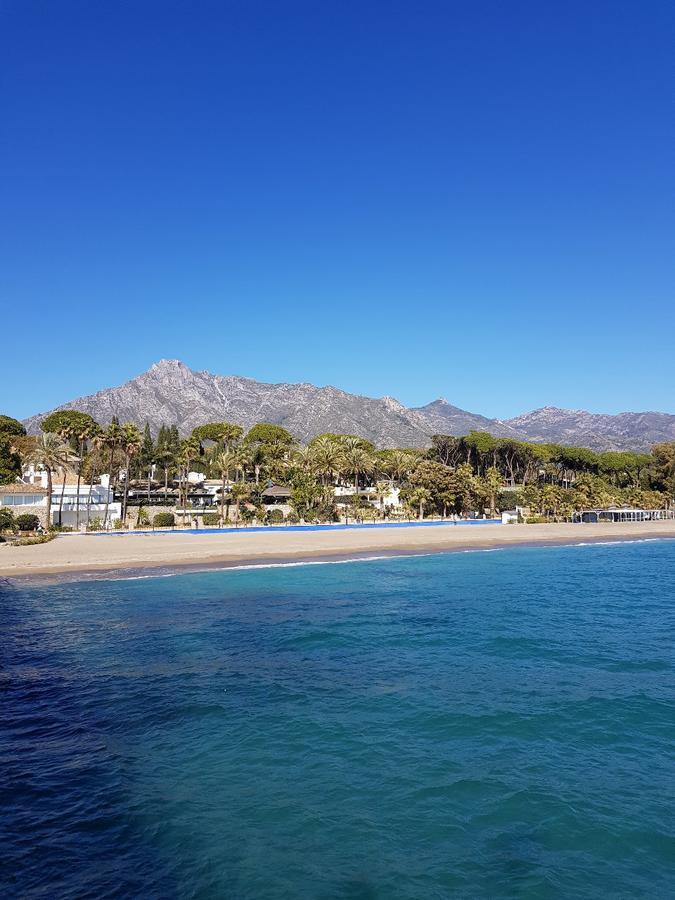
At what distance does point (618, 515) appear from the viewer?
92750 millimetres

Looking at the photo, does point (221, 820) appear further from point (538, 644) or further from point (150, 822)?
point (538, 644)

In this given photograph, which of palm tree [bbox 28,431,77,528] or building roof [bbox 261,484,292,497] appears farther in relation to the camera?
building roof [bbox 261,484,292,497]

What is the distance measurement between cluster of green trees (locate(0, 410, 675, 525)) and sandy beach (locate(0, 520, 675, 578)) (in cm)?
1067

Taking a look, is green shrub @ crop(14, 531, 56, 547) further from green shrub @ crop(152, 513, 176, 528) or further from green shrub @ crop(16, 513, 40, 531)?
green shrub @ crop(152, 513, 176, 528)

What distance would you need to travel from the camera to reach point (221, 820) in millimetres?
10281

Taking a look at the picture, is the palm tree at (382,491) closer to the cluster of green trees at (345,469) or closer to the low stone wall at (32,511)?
the cluster of green trees at (345,469)

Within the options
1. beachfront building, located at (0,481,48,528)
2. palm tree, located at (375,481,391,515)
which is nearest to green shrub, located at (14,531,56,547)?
→ beachfront building, located at (0,481,48,528)

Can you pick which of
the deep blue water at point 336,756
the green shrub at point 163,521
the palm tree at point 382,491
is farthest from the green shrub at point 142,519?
the deep blue water at point 336,756

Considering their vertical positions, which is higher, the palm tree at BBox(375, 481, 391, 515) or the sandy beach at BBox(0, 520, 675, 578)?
the palm tree at BBox(375, 481, 391, 515)

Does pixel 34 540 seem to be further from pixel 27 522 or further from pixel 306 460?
pixel 306 460

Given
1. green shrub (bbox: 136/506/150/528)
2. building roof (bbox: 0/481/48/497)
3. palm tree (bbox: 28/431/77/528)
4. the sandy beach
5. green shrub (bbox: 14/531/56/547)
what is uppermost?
palm tree (bbox: 28/431/77/528)

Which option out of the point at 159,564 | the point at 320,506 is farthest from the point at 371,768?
the point at 320,506

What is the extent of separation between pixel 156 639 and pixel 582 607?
1910 centimetres

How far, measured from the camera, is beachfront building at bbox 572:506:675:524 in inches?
3516
